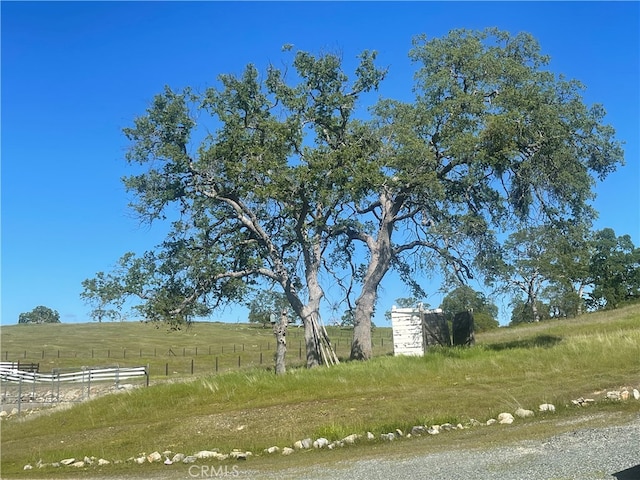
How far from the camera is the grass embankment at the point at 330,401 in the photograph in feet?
50.3

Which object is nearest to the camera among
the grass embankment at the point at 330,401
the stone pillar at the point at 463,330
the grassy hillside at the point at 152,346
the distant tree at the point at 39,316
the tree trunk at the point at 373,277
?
the grass embankment at the point at 330,401

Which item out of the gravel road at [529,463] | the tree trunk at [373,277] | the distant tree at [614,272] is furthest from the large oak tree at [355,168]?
the distant tree at [614,272]

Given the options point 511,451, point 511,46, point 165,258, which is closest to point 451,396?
point 511,451

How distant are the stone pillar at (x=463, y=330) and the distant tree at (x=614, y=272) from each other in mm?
42857

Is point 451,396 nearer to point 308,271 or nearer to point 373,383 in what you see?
point 373,383

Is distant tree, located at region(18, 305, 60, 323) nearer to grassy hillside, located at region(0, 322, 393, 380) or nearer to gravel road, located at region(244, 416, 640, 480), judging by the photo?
grassy hillside, located at region(0, 322, 393, 380)

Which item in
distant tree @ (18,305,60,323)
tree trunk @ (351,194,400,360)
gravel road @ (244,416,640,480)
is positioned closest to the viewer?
gravel road @ (244,416,640,480)

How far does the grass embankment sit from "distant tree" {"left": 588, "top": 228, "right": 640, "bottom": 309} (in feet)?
148

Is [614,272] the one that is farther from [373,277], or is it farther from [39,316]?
[39,316]

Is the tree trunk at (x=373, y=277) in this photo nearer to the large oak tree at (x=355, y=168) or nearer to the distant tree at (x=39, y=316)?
the large oak tree at (x=355, y=168)

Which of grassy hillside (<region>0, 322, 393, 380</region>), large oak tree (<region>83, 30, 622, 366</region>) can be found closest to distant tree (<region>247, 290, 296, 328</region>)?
large oak tree (<region>83, 30, 622, 366</region>)

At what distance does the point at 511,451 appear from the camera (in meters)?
10.0

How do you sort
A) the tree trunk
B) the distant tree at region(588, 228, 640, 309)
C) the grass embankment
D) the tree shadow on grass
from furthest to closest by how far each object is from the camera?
the distant tree at region(588, 228, 640, 309) < the tree trunk < the tree shadow on grass < the grass embankment

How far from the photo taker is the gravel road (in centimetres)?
852
